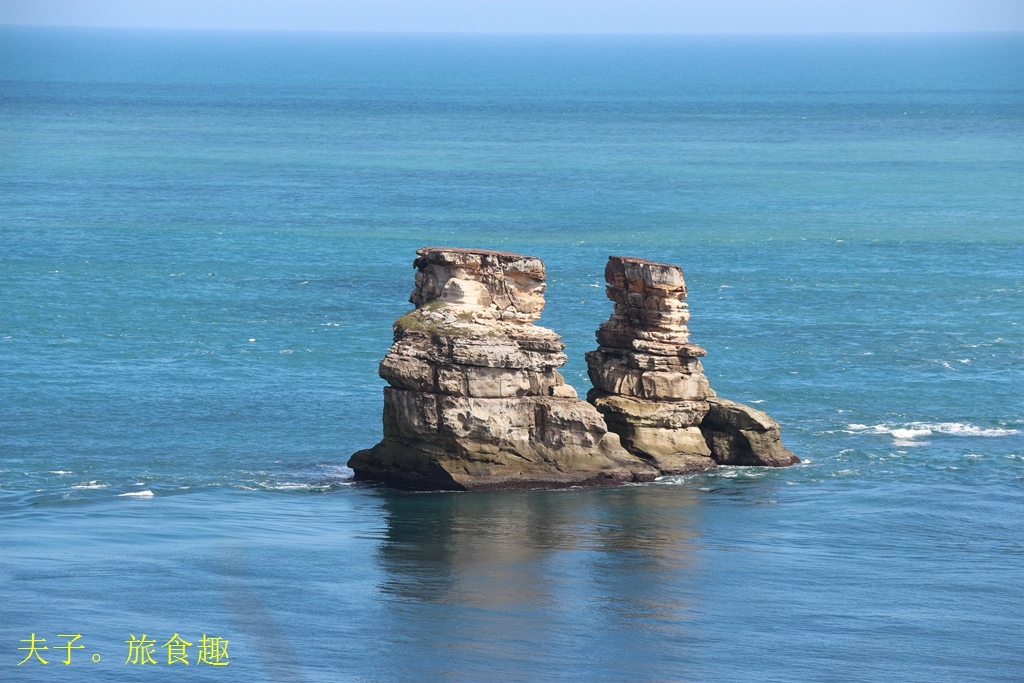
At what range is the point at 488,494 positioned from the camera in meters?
68.5

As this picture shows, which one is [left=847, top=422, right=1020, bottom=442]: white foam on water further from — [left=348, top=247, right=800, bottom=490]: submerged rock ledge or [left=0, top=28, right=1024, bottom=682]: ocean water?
[left=348, top=247, right=800, bottom=490]: submerged rock ledge

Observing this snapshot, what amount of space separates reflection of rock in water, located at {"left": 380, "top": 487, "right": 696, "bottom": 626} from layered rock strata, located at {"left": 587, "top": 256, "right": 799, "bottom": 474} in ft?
10.8

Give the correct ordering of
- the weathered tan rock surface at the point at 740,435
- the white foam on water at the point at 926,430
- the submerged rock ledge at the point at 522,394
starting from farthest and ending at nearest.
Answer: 1. the white foam on water at the point at 926,430
2. the weathered tan rock surface at the point at 740,435
3. the submerged rock ledge at the point at 522,394

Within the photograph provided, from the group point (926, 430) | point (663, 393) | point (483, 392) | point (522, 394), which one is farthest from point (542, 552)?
point (926, 430)

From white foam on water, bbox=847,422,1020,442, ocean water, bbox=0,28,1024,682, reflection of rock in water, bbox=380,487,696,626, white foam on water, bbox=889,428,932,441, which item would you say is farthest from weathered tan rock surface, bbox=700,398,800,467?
white foam on water, bbox=847,422,1020,442

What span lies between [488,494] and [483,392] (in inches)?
152

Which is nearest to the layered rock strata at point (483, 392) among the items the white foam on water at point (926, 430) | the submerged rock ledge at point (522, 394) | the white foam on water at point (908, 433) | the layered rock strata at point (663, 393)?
the submerged rock ledge at point (522, 394)

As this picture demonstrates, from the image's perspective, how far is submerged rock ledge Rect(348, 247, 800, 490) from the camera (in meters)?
68.1

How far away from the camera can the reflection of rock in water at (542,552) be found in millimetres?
55125

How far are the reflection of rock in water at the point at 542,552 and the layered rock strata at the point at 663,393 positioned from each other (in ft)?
10.8

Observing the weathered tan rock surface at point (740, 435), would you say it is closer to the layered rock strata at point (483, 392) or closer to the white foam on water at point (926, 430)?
the layered rock strata at point (483, 392)

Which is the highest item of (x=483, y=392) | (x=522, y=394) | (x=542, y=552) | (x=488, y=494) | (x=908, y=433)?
(x=483, y=392)

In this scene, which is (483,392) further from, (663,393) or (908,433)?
(908,433)

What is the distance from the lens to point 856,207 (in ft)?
515
